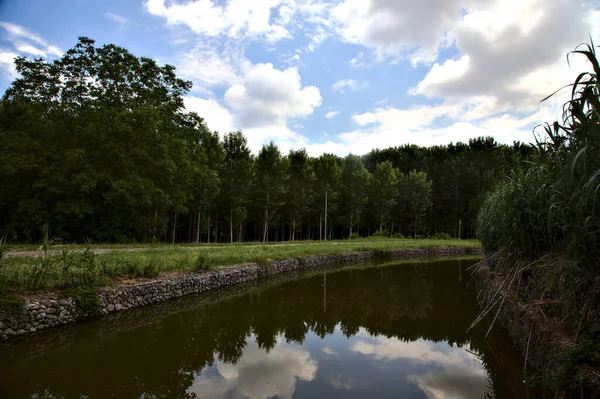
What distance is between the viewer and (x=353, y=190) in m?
42.5

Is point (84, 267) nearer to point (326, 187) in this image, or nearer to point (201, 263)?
point (201, 263)

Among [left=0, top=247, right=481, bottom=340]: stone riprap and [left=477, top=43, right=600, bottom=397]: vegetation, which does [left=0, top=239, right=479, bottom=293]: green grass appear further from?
[left=477, top=43, right=600, bottom=397]: vegetation

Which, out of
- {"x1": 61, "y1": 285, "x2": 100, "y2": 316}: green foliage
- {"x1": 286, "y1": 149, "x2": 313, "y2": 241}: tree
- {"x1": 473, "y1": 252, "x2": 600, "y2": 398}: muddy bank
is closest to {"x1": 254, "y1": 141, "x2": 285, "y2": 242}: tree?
{"x1": 286, "y1": 149, "x2": 313, "y2": 241}: tree

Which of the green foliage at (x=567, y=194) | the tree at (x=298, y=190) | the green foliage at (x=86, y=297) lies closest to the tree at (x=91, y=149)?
the green foliage at (x=86, y=297)

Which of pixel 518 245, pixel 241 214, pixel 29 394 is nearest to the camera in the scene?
pixel 29 394

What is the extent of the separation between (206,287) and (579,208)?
12.2 m

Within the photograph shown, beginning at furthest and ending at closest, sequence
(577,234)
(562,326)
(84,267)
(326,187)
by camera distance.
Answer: (326,187) → (84,267) → (562,326) → (577,234)

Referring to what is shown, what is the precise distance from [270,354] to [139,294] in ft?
17.1

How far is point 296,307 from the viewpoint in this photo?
445 inches

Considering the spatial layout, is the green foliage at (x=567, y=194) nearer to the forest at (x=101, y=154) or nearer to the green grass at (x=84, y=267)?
the forest at (x=101, y=154)

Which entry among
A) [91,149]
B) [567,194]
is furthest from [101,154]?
[567,194]

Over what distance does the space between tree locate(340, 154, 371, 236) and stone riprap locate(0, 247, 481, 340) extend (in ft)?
69.7

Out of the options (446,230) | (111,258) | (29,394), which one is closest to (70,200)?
(111,258)

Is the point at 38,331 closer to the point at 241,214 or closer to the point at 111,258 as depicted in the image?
the point at 111,258
